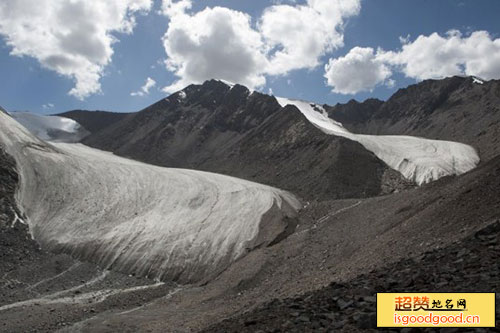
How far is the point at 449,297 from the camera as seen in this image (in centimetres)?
838

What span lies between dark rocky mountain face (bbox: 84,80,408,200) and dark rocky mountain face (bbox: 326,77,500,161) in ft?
76.7

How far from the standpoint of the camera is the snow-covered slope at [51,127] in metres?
147

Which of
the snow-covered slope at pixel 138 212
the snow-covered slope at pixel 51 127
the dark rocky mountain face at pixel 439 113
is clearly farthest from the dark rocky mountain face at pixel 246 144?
the dark rocky mountain face at pixel 439 113

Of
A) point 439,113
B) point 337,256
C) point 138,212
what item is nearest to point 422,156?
point 138,212

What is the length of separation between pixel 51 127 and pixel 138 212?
13365cm

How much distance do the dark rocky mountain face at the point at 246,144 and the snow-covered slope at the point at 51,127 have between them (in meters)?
11.0

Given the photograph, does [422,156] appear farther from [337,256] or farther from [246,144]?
[337,256]

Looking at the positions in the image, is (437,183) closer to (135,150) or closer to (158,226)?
(158,226)

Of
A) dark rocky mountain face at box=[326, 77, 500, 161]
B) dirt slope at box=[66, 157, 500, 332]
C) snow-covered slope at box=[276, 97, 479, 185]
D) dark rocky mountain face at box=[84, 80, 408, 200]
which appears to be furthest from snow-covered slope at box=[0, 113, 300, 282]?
dark rocky mountain face at box=[326, 77, 500, 161]

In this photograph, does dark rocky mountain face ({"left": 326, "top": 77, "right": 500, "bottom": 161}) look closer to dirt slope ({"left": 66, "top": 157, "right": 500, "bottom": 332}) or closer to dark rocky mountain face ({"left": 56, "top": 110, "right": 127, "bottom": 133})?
dirt slope ({"left": 66, "top": 157, "right": 500, "bottom": 332})

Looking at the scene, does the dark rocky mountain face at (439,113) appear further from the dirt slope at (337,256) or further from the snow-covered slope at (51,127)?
the snow-covered slope at (51,127)

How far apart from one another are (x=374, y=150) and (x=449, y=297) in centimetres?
6164

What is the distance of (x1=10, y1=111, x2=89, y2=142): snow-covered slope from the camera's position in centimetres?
14700

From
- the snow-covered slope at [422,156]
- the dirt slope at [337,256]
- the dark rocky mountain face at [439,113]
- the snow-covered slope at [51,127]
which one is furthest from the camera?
the snow-covered slope at [51,127]
